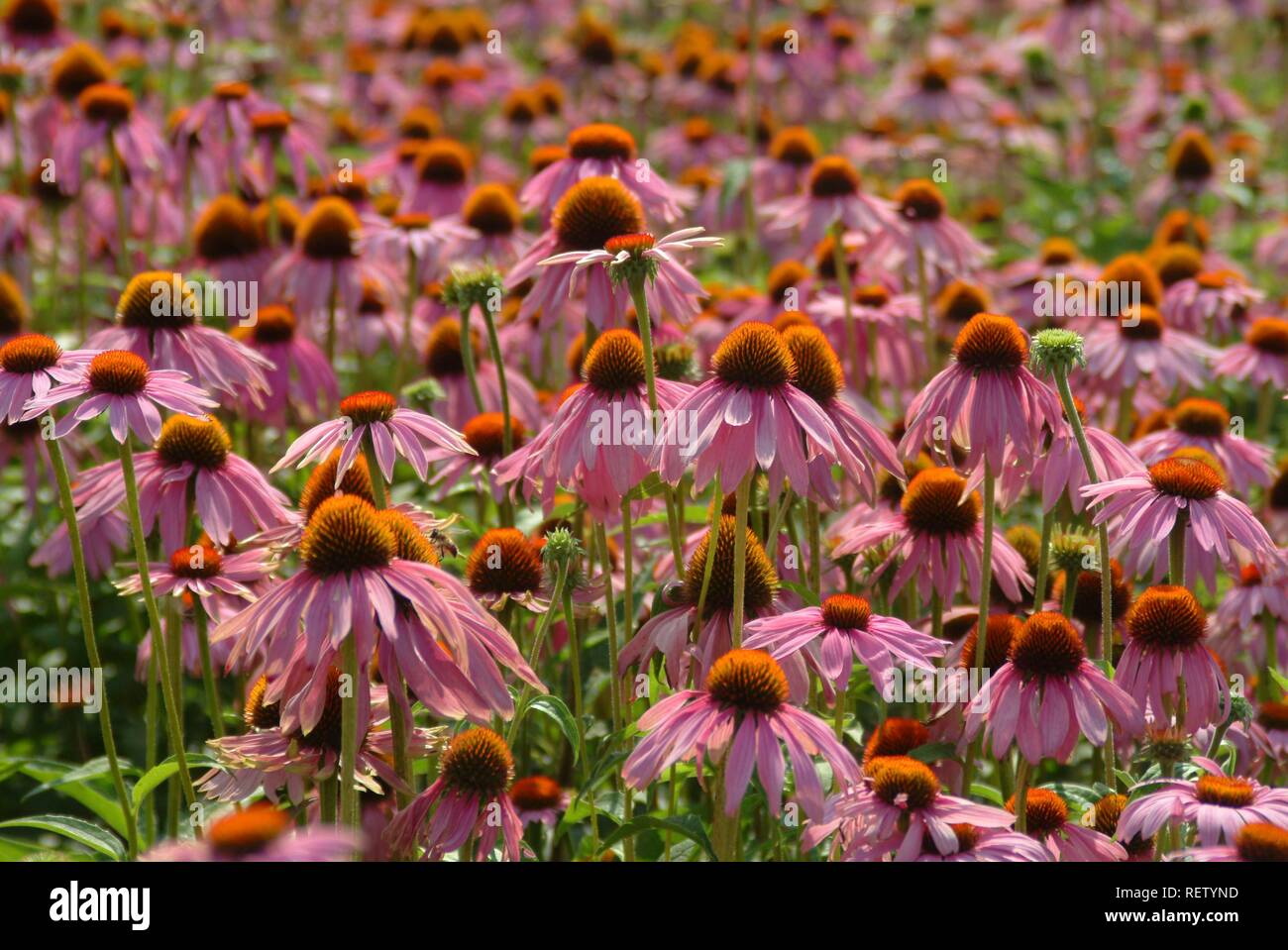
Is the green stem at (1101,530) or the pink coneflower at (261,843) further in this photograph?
the green stem at (1101,530)

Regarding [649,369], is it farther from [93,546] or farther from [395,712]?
[93,546]

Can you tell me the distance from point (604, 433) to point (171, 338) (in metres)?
1.25

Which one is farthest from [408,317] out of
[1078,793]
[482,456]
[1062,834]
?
[1062,834]

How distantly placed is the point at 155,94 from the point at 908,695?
5.62 m

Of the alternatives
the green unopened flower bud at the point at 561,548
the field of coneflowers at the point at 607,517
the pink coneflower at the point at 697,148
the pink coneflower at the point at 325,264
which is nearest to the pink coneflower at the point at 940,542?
the field of coneflowers at the point at 607,517

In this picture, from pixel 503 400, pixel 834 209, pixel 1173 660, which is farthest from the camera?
pixel 834 209

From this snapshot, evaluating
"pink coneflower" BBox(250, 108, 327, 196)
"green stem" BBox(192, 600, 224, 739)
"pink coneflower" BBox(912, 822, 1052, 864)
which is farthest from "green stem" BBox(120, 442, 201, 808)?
"pink coneflower" BBox(250, 108, 327, 196)

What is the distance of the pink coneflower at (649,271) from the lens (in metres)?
2.69

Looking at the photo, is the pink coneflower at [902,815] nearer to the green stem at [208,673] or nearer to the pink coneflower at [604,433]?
the pink coneflower at [604,433]

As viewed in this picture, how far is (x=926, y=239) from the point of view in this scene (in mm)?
4594

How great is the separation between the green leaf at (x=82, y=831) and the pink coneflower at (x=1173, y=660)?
70.7 inches

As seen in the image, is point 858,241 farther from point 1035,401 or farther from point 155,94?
point 155,94

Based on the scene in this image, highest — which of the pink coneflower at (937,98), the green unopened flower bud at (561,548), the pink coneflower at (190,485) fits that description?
the pink coneflower at (937,98)
